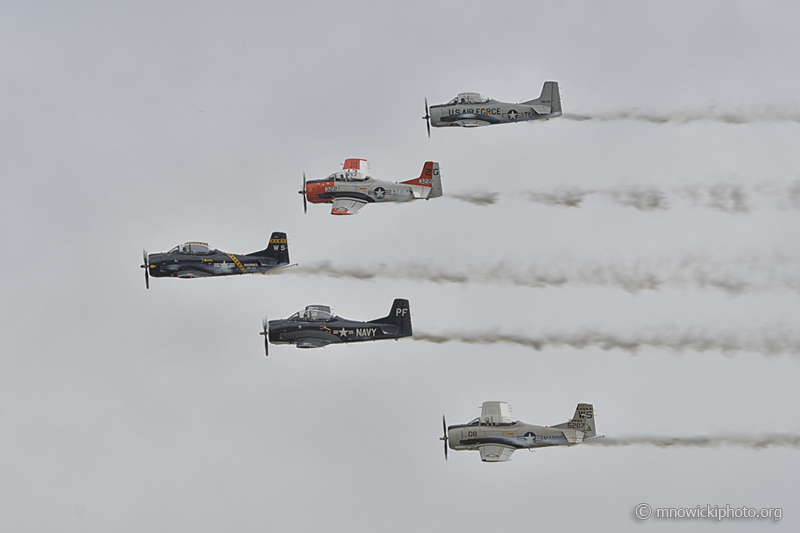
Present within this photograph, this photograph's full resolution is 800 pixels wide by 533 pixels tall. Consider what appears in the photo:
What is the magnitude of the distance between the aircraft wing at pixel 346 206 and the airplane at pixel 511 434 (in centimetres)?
1696

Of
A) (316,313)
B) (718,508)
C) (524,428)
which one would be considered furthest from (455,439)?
(718,508)

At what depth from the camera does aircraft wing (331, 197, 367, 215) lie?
373 feet

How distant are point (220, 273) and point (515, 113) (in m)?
24.6

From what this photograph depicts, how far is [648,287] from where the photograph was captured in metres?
113

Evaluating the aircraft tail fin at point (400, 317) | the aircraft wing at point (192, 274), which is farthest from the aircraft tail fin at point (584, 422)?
the aircraft wing at point (192, 274)

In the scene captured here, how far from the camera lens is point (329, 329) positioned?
108 meters

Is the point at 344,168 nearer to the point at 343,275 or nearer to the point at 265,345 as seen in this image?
the point at 343,275

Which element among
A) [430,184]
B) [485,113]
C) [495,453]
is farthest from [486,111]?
[495,453]

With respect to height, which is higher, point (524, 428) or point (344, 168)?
point (344, 168)

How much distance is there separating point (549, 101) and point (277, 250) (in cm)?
2327

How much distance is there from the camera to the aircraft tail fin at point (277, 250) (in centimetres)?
11050

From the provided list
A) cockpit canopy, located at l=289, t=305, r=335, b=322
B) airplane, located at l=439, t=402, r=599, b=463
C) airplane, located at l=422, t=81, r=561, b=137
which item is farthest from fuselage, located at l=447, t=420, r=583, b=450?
airplane, located at l=422, t=81, r=561, b=137

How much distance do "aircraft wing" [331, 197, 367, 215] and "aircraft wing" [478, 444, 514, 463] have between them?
19440mm

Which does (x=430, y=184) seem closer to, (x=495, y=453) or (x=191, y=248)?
(x=191, y=248)
